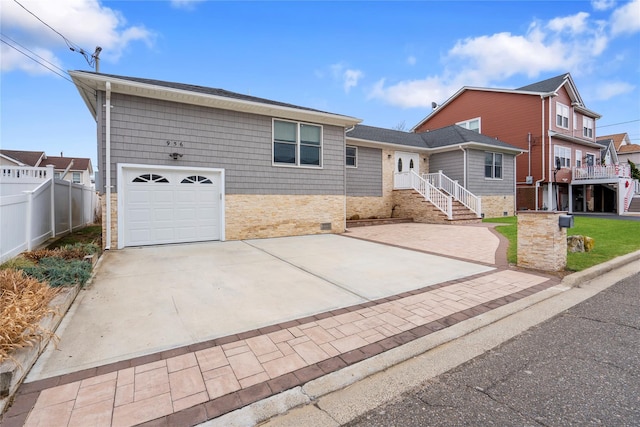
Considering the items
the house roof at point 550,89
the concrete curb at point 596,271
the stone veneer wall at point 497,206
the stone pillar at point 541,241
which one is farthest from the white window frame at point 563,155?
the stone pillar at point 541,241

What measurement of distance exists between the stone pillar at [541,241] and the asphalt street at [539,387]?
2322 mm

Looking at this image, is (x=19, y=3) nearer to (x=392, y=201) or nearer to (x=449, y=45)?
(x=392, y=201)

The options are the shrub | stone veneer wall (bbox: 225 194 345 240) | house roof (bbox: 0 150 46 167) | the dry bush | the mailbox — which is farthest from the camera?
house roof (bbox: 0 150 46 167)

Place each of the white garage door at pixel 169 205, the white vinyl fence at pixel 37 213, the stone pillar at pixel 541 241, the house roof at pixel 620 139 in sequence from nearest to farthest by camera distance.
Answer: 1. the white vinyl fence at pixel 37 213
2. the stone pillar at pixel 541 241
3. the white garage door at pixel 169 205
4. the house roof at pixel 620 139

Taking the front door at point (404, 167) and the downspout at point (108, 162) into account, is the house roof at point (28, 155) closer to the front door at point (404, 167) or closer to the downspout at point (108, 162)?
the downspout at point (108, 162)

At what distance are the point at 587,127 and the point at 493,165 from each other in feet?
46.1

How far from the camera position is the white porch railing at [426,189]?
542 inches

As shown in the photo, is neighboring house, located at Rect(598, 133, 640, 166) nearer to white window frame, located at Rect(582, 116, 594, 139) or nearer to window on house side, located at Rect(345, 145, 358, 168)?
white window frame, located at Rect(582, 116, 594, 139)

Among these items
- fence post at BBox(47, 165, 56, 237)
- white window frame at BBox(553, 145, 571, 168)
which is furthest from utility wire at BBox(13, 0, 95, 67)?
white window frame at BBox(553, 145, 571, 168)

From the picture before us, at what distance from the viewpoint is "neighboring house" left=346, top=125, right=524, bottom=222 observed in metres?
14.6

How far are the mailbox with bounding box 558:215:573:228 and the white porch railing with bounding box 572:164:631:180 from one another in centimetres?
2161

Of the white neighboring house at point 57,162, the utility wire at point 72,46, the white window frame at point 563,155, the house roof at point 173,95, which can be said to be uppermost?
the utility wire at point 72,46

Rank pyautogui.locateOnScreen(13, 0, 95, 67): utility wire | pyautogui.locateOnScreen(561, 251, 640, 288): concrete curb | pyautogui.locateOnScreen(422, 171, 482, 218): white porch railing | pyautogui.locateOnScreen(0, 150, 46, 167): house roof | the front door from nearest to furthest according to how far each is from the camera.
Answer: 1. pyautogui.locateOnScreen(561, 251, 640, 288): concrete curb
2. pyautogui.locateOnScreen(13, 0, 95, 67): utility wire
3. pyautogui.locateOnScreen(422, 171, 482, 218): white porch railing
4. the front door
5. pyautogui.locateOnScreen(0, 150, 46, 167): house roof

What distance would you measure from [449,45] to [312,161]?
11473 mm
